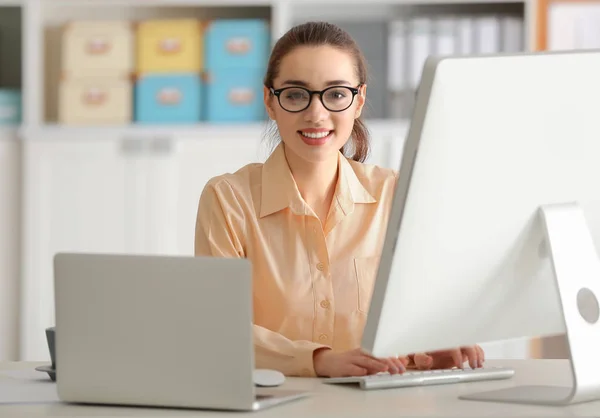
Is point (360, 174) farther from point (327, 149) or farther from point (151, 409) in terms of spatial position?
point (151, 409)

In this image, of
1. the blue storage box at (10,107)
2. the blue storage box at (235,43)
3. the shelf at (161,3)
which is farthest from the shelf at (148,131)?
the shelf at (161,3)

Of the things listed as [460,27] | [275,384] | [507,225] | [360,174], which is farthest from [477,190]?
[460,27]

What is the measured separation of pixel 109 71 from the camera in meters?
3.54

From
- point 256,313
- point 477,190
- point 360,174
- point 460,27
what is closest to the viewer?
point 477,190

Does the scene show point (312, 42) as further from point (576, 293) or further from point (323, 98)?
point (576, 293)

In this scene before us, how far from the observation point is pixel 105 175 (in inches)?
139

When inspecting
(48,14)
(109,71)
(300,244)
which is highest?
(48,14)

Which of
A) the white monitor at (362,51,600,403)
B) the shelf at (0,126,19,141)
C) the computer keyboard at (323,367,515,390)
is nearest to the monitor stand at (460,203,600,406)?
the white monitor at (362,51,600,403)

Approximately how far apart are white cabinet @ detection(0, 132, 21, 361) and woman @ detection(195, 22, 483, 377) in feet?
6.43

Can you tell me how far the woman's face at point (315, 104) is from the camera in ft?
5.85

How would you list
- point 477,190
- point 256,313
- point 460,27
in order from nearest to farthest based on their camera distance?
1. point 477,190
2. point 256,313
3. point 460,27

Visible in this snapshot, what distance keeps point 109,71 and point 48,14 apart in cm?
38

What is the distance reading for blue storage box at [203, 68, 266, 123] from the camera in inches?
138

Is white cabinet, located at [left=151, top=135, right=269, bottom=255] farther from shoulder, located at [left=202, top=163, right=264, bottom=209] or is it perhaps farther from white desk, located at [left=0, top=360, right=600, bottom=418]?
white desk, located at [left=0, top=360, right=600, bottom=418]
